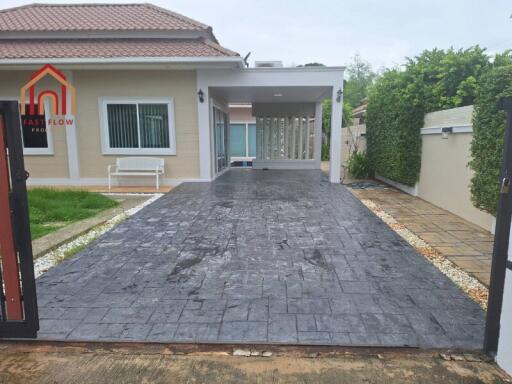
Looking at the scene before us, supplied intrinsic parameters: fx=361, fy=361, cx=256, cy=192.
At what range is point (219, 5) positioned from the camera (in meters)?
18.2

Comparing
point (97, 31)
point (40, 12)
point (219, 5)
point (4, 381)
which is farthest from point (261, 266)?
point (219, 5)

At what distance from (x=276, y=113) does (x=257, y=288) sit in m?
12.0

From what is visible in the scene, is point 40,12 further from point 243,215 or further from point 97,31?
point 243,215

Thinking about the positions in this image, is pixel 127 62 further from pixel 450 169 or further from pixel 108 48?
pixel 450 169

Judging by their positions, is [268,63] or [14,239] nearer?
[14,239]

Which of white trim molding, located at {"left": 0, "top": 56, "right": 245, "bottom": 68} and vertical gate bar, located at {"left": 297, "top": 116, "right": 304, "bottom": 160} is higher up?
white trim molding, located at {"left": 0, "top": 56, "right": 245, "bottom": 68}

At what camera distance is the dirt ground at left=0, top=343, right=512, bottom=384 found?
7.02ft

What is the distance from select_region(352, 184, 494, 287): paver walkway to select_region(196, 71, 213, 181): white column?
4.47 meters

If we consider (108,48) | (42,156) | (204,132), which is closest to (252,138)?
(204,132)

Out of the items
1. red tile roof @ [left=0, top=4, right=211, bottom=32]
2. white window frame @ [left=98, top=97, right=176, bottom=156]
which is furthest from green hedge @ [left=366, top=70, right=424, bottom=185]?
white window frame @ [left=98, top=97, right=176, bottom=156]

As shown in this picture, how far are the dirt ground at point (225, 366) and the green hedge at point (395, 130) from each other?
21.8 feet

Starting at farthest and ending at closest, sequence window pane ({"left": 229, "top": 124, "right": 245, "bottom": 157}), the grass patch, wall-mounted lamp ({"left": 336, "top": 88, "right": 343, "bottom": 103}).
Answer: window pane ({"left": 229, "top": 124, "right": 245, "bottom": 157}), wall-mounted lamp ({"left": 336, "top": 88, "right": 343, "bottom": 103}), the grass patch

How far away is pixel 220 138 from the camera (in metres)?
12.9

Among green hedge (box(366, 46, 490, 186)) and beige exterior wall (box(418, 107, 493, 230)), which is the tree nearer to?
green hedge (box(366, 46, 490, 186))
